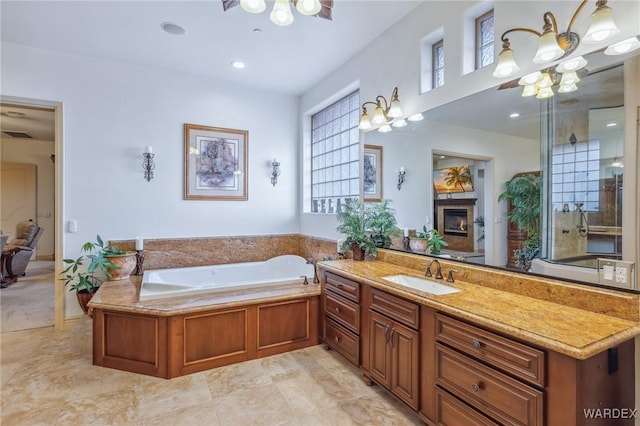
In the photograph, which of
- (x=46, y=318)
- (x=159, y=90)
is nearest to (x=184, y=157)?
(x=159, y=90)

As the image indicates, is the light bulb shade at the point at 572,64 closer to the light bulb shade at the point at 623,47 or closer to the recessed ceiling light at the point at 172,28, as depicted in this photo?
the light bulb shade at the point at 623,47

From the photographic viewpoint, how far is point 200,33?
3025 millimetres

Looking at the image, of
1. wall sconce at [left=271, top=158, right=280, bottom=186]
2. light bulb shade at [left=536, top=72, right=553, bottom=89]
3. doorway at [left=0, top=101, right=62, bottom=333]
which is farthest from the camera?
doorway at [left=0, top=101, right=62, bottom=333]

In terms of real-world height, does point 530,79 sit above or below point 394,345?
above

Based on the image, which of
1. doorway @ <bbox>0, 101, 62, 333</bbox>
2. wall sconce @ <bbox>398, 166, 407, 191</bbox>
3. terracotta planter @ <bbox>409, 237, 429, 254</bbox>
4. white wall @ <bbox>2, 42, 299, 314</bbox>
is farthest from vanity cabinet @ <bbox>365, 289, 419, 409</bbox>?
doorway @ <bbox>0, 101, 62, 333</bbox>

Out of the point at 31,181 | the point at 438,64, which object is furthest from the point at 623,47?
the point at 31,181

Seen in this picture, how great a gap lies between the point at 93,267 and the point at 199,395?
1935 millimetres

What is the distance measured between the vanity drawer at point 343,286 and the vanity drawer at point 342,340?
0.30 m

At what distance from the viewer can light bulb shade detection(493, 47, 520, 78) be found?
183cm

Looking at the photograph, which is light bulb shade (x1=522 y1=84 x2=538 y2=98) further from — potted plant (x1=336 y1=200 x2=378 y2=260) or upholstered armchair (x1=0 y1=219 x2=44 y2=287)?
upholstered armchair (x1=0 y1=219 x2=44 y2=287)

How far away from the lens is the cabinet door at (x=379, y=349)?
2.10 meters

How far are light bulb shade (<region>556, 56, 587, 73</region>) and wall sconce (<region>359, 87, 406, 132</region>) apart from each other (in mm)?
1264

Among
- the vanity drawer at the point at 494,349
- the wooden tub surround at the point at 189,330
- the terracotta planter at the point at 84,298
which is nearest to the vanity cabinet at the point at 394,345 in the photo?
the vanity drawer at the point at 494,349

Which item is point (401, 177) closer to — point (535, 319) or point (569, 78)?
point (569, 78)
